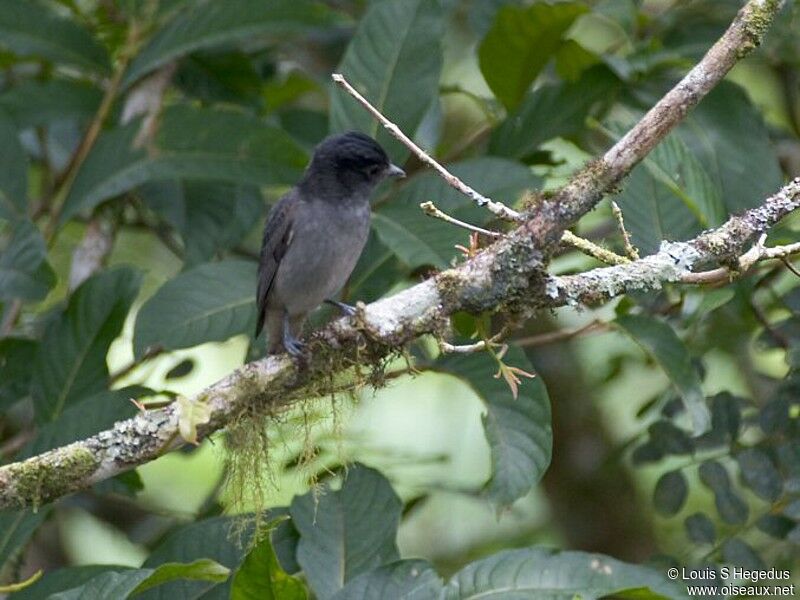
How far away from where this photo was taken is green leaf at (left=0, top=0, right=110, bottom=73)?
4.71 metres

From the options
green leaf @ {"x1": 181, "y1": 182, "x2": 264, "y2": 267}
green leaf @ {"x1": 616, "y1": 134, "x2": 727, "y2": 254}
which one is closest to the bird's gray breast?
→ green leaf @ {"x1": 181, "y1": 182, "x2": 264, "y2": 267}

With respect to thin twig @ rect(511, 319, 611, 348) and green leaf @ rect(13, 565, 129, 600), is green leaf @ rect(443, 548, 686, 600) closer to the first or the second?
thin twig @ rect(511, 319, 611, 348)

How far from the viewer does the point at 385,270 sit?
429 centimetres

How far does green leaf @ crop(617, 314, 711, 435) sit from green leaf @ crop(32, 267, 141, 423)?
5.44ft

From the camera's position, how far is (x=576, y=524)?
18.9 ft

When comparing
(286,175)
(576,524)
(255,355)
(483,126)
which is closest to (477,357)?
(255,355)

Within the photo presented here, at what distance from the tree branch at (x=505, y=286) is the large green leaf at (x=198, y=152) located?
1.37m

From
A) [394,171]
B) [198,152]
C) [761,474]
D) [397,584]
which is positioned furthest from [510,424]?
[198,152]

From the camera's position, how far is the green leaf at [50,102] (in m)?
4.79

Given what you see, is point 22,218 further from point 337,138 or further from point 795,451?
point 795,451

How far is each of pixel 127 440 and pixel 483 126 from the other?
9.42 ft

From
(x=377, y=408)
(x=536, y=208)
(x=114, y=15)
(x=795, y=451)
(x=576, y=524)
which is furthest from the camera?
(x=377, y=408)

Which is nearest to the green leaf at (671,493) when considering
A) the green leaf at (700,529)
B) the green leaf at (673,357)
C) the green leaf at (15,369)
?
the green leaf at (700,529)

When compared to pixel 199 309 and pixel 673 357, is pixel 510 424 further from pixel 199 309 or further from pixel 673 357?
pixel 199 309
